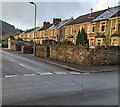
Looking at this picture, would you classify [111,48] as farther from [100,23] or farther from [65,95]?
[100,23]

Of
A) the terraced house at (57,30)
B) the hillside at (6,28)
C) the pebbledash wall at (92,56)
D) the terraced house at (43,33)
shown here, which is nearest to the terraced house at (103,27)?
the pebbledash wall at (92,56)

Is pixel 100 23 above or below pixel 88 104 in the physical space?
above

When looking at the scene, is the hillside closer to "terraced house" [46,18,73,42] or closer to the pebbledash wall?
"terraced house" [46,18,73,42]

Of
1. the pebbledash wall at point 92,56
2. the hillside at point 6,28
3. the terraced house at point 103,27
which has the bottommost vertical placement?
the pebbledash wall at point 92,56

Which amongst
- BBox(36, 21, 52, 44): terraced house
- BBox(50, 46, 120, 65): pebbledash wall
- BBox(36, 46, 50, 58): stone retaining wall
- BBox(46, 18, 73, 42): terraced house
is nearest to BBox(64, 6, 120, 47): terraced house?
BBox(36, 46, 50, 58): stone retaining wall

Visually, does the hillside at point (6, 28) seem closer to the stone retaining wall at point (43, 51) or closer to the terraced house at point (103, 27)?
the terraced house at point (103, 27)

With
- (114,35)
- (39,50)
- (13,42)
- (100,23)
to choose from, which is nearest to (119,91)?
(39,50)

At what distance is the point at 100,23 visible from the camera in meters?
40.9

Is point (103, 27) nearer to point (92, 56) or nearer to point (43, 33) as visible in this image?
point (92, 56)

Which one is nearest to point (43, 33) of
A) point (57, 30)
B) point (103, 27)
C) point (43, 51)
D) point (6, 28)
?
point (57, 30)

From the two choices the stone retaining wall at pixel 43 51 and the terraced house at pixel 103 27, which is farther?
the terraced house at pixel 103 27

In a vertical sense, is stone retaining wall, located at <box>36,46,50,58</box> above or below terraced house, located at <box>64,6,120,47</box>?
below

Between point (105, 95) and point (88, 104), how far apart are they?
5.84 feet

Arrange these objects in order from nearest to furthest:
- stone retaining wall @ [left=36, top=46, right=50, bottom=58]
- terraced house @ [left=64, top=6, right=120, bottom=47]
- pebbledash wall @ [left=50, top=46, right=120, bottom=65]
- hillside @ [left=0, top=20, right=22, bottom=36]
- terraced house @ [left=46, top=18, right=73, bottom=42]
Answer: pebbledash wall @ [left=50, top=46, right=120, bottom=65] < stone retaining wall @ [left=36, top=46, right=50, bottom=58] < terraced house @ [left=64, top=6, right=120, bottom=47] < terraced house @ [left=46, top=18, right=73, bottom=42] < hillside @ [left=0, top=20, right=22, bottom=36]
